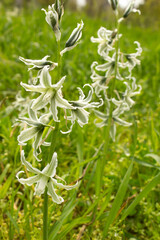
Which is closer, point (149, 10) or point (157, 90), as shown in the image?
point (157, 90)

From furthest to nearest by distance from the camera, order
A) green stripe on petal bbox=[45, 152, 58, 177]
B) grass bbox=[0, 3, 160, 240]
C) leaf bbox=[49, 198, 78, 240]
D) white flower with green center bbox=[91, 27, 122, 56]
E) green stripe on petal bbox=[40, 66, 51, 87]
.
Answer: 1. white flower with green center bbox=[91, 27, 122, 56]
2. grass bbox=[0, 3, 160, 240]
3. leaf bbox=[49, 198, 78, 240]
4. green stripe on petal bbox=[45, 152, 58, 177]
5. green stripe on petal bbox=[40, 66, 51, 87]

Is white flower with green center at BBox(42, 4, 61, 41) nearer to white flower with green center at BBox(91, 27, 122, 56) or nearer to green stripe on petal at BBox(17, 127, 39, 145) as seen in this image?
green stripe on petal at BBox(17, 127, 39, 145)

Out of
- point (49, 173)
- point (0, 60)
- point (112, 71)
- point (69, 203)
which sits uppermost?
point (0, 60)

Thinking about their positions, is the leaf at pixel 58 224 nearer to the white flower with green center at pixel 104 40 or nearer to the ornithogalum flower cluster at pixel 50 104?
the ornithogalum flower cluster at pixel 50 104

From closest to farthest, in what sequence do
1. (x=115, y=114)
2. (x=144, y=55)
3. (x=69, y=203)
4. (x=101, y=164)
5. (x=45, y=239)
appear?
(x=45, y=239)
(x=69, y=203)
(x=101, y=164)
(x=115, y=114)
(x=144, y=55)

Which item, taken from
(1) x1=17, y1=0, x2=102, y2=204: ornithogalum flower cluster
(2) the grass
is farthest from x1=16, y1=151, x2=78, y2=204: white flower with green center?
(2) the grass

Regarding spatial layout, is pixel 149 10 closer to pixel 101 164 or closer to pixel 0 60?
pixel 0 60

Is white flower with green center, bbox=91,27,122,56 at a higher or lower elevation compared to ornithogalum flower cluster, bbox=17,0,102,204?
higher

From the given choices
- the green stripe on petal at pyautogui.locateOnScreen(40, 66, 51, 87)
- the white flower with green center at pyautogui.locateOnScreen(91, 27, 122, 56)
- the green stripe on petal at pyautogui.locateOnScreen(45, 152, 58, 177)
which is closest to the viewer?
the green stripe on petal at pyautogui.locateOnScreen(40, 66, 51, 87)

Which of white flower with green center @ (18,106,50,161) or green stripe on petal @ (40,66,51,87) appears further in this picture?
white flower with green center @ (18,106,50,161)

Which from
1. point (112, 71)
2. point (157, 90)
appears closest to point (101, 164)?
point (112, 71)

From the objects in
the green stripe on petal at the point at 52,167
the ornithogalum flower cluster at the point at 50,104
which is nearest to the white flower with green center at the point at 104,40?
the ornithogalum flower cluster at the point at 50,104
